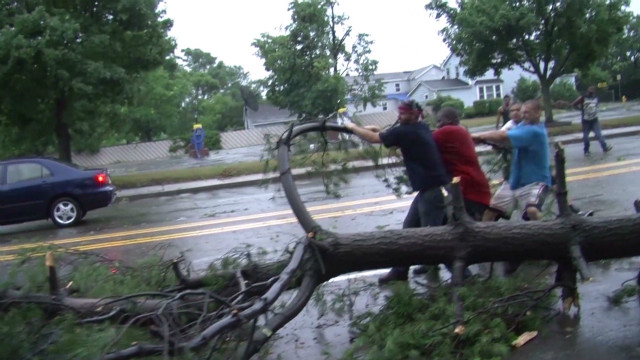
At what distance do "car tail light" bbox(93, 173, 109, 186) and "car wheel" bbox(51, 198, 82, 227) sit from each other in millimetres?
578

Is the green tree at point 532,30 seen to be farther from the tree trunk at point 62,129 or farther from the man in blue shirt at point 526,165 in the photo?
the man in blue shirt at point 526,165

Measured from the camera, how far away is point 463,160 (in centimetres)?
615

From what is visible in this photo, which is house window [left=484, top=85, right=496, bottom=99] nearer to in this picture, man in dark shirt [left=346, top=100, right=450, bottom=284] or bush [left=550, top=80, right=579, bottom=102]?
bush [left=550, top=80, right=579, bottom=102]

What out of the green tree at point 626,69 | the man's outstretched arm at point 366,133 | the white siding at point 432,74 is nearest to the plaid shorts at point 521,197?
the man's outstretched arm at point 366,133

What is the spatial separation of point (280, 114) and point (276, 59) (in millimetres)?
37660

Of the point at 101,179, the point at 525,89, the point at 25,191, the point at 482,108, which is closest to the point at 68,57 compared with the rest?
the point at 101,179

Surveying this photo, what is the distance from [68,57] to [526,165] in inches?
541

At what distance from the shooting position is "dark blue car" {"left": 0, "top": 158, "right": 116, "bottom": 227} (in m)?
13.2

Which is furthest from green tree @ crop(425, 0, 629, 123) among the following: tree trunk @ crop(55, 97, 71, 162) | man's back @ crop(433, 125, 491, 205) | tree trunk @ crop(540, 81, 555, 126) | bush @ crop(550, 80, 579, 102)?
bush @ crop(550, 80, 579, 102)

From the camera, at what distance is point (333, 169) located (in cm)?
600

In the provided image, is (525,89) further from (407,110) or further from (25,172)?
(407,110)

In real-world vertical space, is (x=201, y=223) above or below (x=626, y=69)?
below

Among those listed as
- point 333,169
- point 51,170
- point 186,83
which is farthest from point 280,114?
point 333,169

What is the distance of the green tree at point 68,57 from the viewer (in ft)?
55.1
